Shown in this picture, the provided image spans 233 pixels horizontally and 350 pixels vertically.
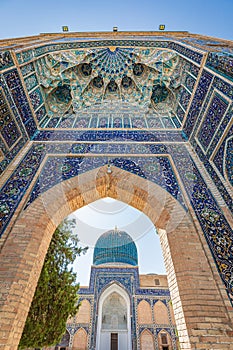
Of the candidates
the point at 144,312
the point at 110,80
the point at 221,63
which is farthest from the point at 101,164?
the point at 144,312

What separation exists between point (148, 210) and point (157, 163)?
1058 millimetres

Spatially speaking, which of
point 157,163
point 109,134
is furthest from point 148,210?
point 109,134

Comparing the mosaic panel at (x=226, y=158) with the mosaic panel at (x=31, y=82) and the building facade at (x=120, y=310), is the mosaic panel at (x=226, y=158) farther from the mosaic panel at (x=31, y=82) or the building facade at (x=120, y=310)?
the building facade at (x=120, y=310)

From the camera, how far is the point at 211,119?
4.06 meters

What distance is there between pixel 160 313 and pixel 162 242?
10982mm

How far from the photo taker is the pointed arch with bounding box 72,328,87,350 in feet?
35.7

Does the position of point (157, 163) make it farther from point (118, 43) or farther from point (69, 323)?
point (69, 323)

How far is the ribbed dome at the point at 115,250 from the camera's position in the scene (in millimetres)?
13492

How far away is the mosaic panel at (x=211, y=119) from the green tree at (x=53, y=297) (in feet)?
12.6

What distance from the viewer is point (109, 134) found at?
16.8 feet

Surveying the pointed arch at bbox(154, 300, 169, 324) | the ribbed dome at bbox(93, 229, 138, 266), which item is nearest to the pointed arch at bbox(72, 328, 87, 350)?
the ribbed dome at bbox(93, 229, 138, 266)

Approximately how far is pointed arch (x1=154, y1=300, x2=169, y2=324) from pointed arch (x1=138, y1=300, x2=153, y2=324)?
1.19 feet

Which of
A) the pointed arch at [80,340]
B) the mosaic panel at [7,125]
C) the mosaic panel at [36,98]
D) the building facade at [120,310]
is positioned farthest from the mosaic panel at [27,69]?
the pointed arch at [80,340]

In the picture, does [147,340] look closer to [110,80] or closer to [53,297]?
[53,297]
